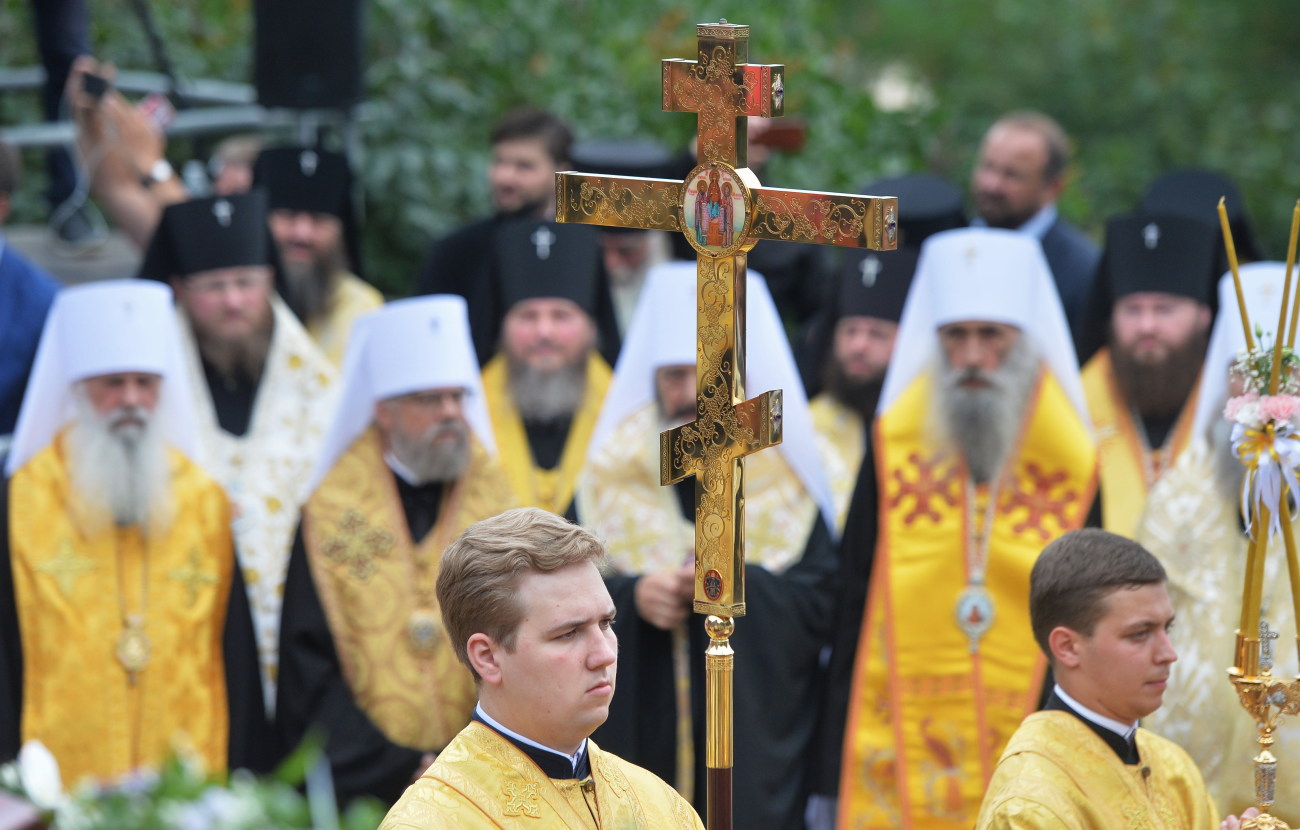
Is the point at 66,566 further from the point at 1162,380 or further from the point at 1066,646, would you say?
the point at 1162,380

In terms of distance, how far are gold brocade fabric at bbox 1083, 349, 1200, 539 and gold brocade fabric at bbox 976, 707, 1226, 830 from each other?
221cm

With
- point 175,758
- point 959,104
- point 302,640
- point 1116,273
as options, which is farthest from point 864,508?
point 959,104

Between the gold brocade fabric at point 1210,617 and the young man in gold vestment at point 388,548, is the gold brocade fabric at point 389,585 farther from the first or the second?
the gold brocade fabric at point 1210,617

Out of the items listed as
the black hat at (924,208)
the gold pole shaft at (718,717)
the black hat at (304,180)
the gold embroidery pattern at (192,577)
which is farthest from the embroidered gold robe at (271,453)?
the gold pole shaft at (718,717)

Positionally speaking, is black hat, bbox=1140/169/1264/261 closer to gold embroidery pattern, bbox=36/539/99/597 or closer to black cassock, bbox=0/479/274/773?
black cassock, bbox=0/479/274/773

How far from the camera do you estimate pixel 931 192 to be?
26.5 ft

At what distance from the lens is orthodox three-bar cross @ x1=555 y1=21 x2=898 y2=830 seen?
328 centimetres

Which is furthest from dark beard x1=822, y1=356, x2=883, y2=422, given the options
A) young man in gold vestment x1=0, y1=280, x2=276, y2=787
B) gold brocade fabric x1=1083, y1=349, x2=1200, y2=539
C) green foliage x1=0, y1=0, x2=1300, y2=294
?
green foliage x1=0, y1=0, x2=1300, y2=294

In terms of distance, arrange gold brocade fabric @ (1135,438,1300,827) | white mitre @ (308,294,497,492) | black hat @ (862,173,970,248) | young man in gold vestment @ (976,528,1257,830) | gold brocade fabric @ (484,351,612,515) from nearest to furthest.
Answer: young man in gold vestment @ (976,528,1257,830) → gold brocade fabric @ (1135,438,1300,827) → white mitre @ (308,294,497,492) → gold brocade fabric @ (484,351,612,515) → black hat @ (862,173,970,248)

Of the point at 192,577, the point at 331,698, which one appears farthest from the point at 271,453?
the point at 331,698

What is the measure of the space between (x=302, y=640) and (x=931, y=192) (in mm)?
3777

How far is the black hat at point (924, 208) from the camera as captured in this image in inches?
309

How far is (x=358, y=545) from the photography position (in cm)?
588

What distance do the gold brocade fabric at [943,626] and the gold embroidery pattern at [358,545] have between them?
1.65m
